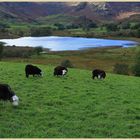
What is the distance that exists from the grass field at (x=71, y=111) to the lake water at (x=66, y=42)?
343 inches

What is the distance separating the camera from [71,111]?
10.9 m

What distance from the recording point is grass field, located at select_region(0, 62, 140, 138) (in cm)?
914

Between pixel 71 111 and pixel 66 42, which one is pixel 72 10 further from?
pixel 71 111

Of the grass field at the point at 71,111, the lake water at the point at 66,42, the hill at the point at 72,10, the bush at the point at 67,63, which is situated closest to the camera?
the grass field at the point at 71,111

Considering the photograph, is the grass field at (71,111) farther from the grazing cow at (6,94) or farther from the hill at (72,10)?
the hill at (72,10)

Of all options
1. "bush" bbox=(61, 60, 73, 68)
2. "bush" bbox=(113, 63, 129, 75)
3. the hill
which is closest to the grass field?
the hill

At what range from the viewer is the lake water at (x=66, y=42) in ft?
81.0

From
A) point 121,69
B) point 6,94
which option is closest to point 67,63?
point 121,69

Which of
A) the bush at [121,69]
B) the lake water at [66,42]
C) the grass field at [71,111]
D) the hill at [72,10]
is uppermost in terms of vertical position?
the hill at [72,10]

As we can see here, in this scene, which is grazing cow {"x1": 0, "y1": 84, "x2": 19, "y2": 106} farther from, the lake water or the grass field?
the lake water

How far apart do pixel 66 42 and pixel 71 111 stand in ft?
56.9

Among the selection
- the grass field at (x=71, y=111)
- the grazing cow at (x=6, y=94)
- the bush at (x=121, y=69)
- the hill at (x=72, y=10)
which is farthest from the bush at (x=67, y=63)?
the grazing cow at (x=6, y=94)

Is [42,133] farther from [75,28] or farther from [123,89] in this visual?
[75,28]

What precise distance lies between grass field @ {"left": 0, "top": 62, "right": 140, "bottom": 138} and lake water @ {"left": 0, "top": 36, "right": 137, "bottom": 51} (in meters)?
8.71
